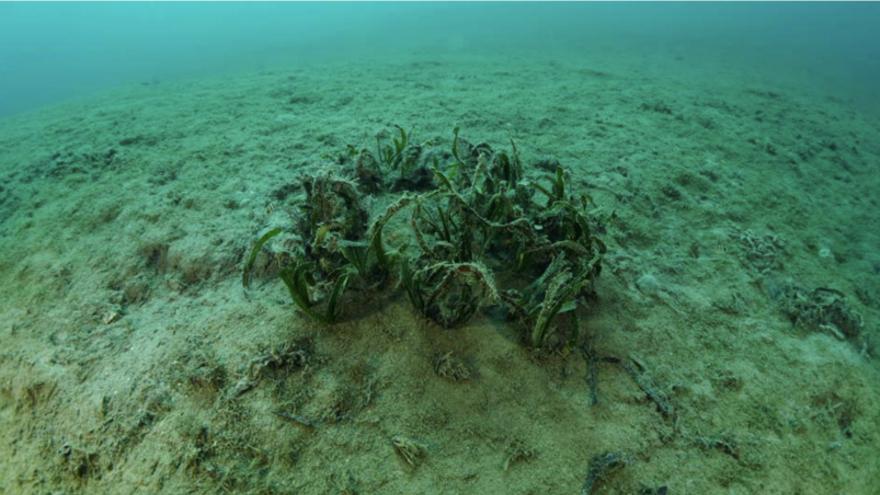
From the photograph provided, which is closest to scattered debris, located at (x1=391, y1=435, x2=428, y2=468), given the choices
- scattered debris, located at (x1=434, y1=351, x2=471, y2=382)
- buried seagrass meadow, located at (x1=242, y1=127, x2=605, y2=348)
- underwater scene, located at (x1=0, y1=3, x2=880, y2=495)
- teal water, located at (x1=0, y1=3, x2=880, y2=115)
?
underwater scene, located at (x1=0, y1=3, x2=880, y2=495)

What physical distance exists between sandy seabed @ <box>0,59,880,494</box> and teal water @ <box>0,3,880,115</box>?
858 cm

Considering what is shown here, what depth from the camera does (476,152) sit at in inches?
145

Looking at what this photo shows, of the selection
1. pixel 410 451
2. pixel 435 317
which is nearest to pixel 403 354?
pixel 435 317

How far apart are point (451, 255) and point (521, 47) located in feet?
45.8

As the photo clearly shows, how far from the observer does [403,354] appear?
249cm

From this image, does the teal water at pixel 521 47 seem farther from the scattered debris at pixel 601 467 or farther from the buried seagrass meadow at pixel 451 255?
the scattered debris at pixel 601 467

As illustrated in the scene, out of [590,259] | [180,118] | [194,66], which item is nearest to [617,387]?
[590,259]

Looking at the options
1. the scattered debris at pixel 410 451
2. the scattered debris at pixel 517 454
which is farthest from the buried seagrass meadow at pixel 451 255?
the scattered debris at pixel 410 451

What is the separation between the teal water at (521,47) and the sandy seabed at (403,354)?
8582mm

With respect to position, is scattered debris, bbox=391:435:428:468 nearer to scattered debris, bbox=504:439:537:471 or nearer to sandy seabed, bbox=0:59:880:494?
sandy seabed, bbox=0:59:880:494

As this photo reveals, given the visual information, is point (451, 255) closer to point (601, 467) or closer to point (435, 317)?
point (435, 317)

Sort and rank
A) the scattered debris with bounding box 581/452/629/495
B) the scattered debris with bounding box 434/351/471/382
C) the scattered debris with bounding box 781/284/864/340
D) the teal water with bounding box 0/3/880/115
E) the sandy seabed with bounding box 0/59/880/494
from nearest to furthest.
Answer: the scattered debris with bounding box 581/452/629/495 < the sandy seabed with bounding box 0/59/880/494 < the scattered debris with bounding box 434/351/471/382 < the scattered debris with bounding box 781/284/864/340 < the teal water with bounding box 0/3/880/115

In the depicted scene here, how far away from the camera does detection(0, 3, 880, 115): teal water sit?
13.1 meters

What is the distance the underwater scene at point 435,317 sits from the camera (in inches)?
88.0
